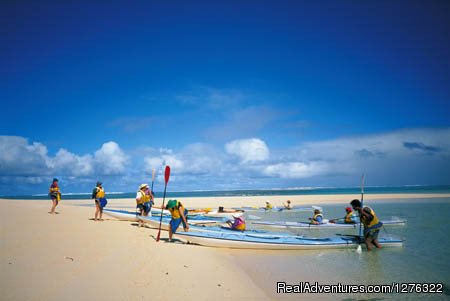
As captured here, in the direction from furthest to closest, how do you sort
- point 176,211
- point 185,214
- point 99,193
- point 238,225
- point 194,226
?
point 99,193 < point 194,226 < point 238,225 < point 185,214 < point 176,211

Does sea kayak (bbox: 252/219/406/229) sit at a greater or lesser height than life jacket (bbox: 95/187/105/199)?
lesser

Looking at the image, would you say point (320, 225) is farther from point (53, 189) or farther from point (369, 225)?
point (53, 189)

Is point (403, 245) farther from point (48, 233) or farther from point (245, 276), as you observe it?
point (48, 233)

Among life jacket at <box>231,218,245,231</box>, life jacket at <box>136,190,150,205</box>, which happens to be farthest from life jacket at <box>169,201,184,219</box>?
life jacket at <box>136,190,150,205</box>

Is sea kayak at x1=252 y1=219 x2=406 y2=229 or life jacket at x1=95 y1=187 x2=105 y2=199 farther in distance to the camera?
sea kayak at x1=252 y1=219 x2=406 y2=229

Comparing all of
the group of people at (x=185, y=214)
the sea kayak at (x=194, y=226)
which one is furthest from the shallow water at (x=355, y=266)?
the sea kayak at (x=194, y=226)

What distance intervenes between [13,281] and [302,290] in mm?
7135

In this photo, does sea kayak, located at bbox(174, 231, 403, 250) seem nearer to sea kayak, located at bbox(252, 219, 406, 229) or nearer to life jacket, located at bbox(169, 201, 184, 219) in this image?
life jacket, located at bbox(169, 201, 184, 219)

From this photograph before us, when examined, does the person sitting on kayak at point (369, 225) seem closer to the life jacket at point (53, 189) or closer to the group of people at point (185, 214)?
the group of people at point (185, 214)

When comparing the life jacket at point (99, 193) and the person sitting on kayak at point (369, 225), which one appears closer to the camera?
the person sitting on kayak at point (369, 225)

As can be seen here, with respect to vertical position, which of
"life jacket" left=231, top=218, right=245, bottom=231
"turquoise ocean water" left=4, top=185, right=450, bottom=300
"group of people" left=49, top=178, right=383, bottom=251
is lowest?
"turquoise ocean water" left=4, top=185, right=450, bottom=300

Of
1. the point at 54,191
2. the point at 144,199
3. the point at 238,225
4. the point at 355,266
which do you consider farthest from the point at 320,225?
the point at 54,191

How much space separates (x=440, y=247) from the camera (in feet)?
40.7

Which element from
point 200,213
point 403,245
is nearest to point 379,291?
point 403,245
